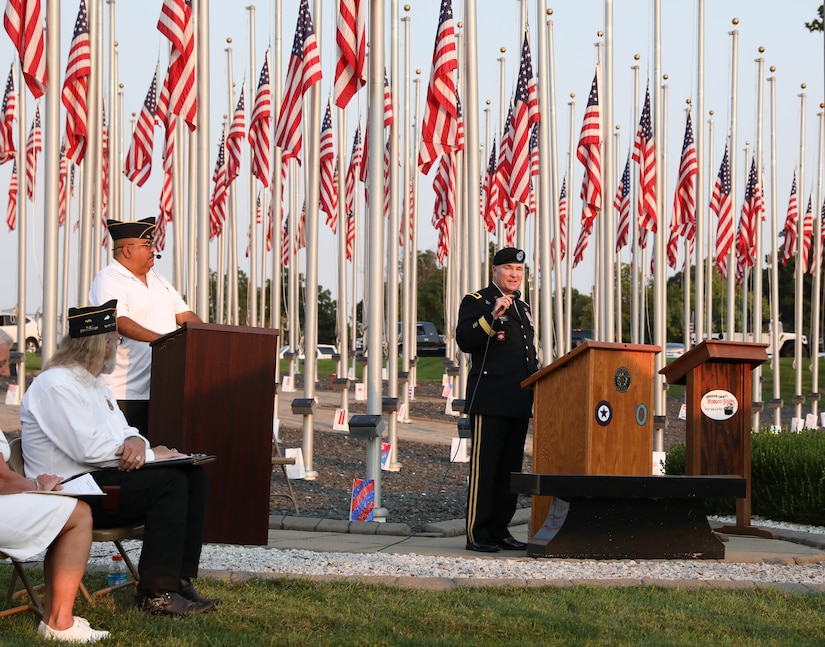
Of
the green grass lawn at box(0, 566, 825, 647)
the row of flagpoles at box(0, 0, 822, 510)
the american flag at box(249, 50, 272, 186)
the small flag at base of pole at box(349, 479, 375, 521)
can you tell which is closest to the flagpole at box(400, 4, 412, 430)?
the row of flagpoles at box(0, 0, 822, 510)

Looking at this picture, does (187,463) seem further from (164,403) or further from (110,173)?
(110,173)

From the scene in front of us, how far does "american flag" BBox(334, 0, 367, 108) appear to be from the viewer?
12438mm

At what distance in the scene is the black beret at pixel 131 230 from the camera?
7676 mm

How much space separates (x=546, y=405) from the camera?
8125mm

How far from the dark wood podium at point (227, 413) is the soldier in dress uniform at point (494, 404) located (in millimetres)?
1625

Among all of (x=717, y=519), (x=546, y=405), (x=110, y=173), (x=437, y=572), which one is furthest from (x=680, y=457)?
(x=110, y=173)

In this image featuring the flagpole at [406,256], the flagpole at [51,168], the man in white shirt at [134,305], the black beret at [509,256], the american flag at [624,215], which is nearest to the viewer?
the man in white shirt at [134,305]

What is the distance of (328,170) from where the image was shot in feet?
71.5

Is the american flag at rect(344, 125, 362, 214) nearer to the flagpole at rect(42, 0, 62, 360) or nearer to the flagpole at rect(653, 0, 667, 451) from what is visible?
the flagpole at rect(653, 0, 667, 451)

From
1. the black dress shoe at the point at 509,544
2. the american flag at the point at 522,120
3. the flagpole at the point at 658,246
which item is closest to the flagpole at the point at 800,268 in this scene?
the flagpole at the point at 658,246

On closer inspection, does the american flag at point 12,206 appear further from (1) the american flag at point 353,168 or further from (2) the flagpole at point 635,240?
(2) the flagpole at point 635,240

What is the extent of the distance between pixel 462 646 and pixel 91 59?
451 inches

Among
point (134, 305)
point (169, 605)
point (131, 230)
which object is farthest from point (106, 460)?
point (131, 230)

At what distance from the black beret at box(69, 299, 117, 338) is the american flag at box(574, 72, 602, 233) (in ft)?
Answer: 43.8
